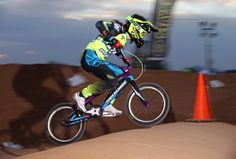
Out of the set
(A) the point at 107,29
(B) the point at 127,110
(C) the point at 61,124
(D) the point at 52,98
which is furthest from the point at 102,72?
(D) the point at 52,98

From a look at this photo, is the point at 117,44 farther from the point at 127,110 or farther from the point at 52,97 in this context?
the point at 52,97

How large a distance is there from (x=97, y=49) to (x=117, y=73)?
512 mm

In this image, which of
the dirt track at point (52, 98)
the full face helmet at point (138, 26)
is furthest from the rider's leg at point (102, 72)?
the dirt track at point (52, 98)

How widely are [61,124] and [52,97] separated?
6256mm

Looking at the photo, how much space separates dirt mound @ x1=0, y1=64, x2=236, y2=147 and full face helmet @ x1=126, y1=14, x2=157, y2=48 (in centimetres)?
444

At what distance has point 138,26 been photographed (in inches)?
319

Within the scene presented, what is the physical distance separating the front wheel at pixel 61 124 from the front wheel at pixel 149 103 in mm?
867

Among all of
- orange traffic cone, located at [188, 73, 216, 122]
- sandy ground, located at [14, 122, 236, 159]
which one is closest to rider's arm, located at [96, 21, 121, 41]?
sandy ground, located at [14, 122, 236, 159]

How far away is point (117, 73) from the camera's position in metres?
8.30

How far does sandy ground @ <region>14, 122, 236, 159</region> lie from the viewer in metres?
6.60

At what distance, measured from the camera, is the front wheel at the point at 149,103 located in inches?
337

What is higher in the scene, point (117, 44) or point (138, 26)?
point (138, 26)

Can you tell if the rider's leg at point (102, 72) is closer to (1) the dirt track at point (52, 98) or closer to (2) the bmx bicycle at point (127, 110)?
(2) the bmx bicycle at point (127, 110)

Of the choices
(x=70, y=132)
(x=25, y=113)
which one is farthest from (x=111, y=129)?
(x=70, y=132)
